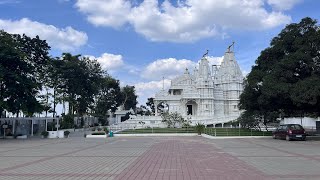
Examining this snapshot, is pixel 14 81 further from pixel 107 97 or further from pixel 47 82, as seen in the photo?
pixel 107 97

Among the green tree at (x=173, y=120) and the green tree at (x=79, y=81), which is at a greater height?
the green tree at (x=79, y=81)

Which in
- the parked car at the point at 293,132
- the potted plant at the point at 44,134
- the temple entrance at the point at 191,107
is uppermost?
the temple entrance at the point at 191,107

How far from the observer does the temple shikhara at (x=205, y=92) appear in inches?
2908

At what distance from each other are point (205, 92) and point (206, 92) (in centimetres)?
20

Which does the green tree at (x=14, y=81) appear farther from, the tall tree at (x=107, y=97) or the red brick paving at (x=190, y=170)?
the tall tree at (x=107, y=97)

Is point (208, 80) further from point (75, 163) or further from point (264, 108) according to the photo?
point (75, 163)

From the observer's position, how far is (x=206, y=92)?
7481 centimetres

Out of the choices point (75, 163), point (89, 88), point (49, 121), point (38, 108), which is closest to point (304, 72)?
point (75, 163)

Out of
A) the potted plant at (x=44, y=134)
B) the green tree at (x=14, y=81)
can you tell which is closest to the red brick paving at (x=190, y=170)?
the green tree at (x=14, y=81)

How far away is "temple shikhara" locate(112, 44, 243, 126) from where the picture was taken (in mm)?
73875

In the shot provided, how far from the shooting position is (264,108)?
107ft

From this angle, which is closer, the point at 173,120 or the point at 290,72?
the point at 290,72

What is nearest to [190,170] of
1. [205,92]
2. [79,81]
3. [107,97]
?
[79,81]

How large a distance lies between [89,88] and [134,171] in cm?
5258
